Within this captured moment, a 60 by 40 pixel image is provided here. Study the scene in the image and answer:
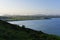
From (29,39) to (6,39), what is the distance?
2106 mm

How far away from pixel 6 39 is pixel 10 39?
0.92 feet

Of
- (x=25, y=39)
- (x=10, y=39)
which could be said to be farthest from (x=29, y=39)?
(x=10, y=39)

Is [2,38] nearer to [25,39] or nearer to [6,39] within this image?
[6,39]

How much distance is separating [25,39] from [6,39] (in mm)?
1927

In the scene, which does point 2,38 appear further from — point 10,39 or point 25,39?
point 25,39

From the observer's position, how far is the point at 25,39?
13398mm

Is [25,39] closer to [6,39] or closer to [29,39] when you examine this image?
[29,39]

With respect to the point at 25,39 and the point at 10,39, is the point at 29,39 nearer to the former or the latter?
the point at 25,39

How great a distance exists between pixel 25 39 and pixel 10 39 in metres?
1.68

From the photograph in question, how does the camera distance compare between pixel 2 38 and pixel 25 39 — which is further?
pixel 25 39

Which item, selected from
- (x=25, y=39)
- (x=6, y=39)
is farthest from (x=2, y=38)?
(x=25, y=39)

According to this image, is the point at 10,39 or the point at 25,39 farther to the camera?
the point at 25,39

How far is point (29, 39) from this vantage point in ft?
43.8

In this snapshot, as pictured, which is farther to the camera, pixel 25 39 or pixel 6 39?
pixel 25 39
